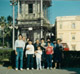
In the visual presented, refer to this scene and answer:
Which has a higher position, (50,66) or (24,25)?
(24,25)

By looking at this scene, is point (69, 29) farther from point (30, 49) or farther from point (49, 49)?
point (30, 49)

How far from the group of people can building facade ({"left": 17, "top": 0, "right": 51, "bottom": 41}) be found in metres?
25.2

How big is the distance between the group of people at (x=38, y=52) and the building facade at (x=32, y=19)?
25241mm

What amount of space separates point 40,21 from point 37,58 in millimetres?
26797

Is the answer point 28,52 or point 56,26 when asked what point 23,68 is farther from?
point 56,26

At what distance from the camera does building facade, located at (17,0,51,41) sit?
38.6 metres

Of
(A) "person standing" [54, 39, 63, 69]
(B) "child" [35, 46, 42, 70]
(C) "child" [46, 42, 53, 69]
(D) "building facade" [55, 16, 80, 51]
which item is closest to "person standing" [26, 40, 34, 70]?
(B) "child" [35, 46, 42, 70]

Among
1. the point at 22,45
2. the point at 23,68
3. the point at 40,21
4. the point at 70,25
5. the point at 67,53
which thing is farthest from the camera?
the point at 70,25

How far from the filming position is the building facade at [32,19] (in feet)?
127

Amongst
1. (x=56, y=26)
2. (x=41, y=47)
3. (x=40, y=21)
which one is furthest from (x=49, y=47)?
(x=56, y=26)

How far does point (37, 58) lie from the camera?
12172 millimetres

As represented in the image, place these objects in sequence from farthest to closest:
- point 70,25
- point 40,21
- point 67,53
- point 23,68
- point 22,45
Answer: point 70,25, point 40,21, point 67,53, point 23,68, point 22,45

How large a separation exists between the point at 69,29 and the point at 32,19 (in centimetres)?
1243

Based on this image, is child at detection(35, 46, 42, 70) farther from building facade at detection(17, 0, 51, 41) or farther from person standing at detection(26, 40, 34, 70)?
building facade at detection(17, 0, 51, 41)
